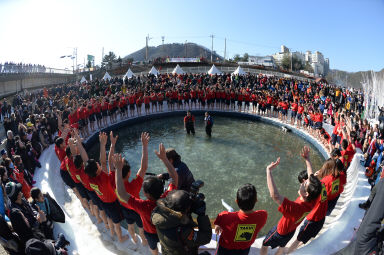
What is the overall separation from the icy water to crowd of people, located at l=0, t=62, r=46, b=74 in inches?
742

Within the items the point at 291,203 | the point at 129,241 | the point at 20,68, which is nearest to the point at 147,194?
the point at 291,203

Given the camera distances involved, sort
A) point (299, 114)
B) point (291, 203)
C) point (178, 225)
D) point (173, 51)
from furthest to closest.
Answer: point (173, 51), point (299, 114), point (291, 203), point (178, 225)

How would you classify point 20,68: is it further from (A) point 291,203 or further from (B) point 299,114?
(A) point 291,203

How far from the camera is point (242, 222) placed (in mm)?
2730

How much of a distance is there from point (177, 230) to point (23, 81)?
113 feet

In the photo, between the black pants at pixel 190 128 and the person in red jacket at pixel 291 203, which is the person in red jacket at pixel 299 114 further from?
the person in red jacket at pixel 291 203

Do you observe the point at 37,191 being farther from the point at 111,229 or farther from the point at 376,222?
the point at 376,222

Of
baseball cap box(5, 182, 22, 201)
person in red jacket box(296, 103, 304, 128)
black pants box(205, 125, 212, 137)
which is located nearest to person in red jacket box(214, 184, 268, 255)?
baseball cap box(5, 182, 22, 201)

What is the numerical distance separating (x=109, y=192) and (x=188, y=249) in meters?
1.95

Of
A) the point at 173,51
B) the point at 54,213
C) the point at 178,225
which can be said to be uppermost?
the point at 173,51

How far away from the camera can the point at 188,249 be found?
2.54 meters

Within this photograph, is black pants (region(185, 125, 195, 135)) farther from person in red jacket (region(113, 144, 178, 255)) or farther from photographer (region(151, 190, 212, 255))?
photographer (region(151, 190, 212, 255))

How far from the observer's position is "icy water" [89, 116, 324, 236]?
749cm

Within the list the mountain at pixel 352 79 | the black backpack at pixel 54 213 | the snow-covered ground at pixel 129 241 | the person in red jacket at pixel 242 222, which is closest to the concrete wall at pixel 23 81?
the snow-covered ground at pixel 129 241
